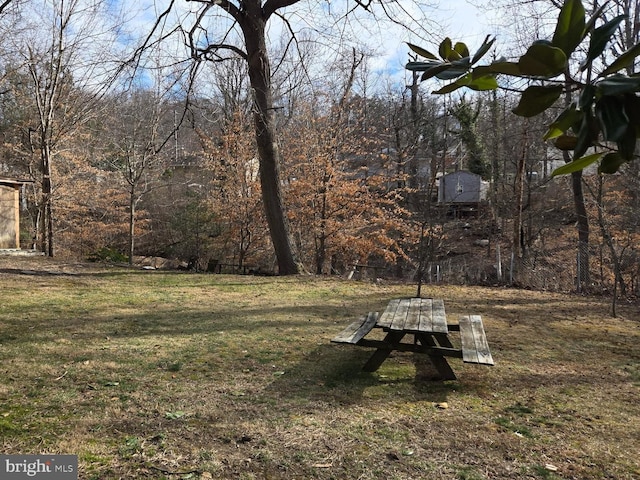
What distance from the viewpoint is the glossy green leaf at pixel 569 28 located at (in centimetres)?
57

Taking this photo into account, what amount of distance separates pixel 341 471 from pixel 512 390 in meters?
1.83

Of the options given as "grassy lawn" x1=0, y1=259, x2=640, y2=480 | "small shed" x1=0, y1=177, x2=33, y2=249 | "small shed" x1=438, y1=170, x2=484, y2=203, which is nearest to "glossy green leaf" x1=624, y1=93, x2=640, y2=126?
"grassy lawn" x1=0, y1=259, x2=640, y2=480

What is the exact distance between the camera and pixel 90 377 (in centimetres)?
335

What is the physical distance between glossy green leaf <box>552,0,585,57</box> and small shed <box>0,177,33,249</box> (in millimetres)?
13625

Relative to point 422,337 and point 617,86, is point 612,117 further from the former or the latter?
point 422,337

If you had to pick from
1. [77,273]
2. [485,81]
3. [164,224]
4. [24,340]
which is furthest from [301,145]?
[485,81]

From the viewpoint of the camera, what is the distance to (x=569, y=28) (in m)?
0.58

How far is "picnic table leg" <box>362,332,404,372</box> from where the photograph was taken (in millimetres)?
3623

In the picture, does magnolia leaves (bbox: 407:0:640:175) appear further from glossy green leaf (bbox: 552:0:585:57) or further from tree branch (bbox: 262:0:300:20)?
tree branch (bbox: 262:0:300:20)

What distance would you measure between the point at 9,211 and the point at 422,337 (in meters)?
12.3

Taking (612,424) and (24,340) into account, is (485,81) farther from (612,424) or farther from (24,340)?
(24,340)

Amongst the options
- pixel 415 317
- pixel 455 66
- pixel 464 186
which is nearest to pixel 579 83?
pixel 455 66

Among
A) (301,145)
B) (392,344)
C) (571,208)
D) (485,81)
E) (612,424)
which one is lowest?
(612,424)

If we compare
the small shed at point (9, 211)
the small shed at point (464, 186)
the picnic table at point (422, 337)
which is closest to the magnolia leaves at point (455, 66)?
the picnic table at point (422, 337)
